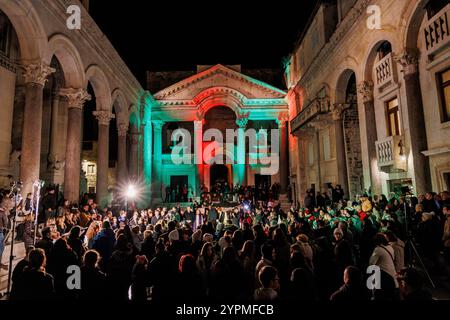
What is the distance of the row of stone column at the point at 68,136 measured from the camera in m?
11.0

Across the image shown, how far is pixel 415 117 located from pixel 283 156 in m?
17.3

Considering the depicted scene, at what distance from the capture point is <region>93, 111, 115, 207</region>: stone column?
1733 cm

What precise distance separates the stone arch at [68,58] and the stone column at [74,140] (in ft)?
1.67

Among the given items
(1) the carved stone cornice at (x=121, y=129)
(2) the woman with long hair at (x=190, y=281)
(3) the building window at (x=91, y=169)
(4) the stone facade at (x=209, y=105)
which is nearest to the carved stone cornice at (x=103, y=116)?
(1) the carved stone cornice at (x=121, y=129)

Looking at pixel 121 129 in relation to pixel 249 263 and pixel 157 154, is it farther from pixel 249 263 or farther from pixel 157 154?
pixel 249 263

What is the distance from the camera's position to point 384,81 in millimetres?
12727

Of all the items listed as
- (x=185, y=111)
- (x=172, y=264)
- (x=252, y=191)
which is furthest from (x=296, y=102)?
(x=172, y=264)

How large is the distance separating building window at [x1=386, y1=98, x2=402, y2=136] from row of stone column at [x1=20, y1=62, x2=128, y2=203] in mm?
14565

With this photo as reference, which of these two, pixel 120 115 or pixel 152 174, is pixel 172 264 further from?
pixel 152 174

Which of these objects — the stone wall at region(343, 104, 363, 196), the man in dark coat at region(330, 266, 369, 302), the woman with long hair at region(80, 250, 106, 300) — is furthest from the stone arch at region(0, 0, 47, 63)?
the stone wall at region(343, 104, 363, 196)

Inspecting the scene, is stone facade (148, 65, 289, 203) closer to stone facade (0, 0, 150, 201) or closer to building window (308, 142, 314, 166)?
building window (308, 142, 314, 166)

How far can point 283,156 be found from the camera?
91.6 feet

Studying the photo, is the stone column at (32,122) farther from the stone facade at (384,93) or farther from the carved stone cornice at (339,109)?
the carved stone cornice at (339,109)

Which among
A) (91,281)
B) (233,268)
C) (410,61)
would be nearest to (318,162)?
(410,61)
